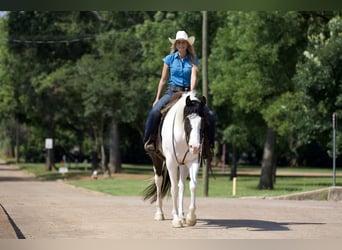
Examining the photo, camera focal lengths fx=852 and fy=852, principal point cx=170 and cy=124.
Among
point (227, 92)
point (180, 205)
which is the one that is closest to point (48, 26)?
point (227, 92)

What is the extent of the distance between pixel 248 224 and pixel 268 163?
970 inches

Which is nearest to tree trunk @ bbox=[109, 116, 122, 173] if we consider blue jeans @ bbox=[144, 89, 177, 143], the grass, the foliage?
the foliage

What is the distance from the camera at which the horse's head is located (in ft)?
40.3

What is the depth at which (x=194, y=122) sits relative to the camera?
1236 centimetres

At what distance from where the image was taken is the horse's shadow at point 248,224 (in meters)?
12.8

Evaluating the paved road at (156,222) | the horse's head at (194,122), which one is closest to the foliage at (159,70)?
the paved road at (156,222)

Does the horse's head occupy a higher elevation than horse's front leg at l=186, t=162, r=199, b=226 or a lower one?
higher

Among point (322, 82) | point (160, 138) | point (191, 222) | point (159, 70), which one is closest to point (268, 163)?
point (159, 70)

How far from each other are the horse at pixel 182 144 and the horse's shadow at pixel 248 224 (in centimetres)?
49

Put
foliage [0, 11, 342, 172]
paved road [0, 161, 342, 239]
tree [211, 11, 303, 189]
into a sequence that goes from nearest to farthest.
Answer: paved road [0, 161, 342, 239] < foliage [0, 11, 342, 172] < tree [211, 11, 303, 189]

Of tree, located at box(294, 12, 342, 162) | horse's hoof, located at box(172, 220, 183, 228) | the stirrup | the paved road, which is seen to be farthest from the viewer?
tree, located at box(294, 12, 342, 162)

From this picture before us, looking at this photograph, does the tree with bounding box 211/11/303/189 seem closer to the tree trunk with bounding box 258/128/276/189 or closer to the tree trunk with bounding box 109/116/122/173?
the tree trunk with bounding box 258/128/276/189

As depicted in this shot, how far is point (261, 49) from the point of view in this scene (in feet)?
109

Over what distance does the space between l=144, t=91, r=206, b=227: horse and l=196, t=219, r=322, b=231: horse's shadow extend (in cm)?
49
